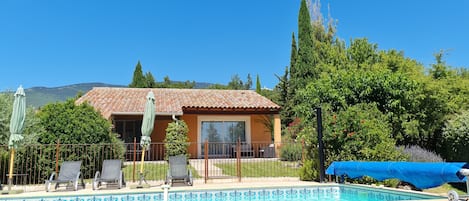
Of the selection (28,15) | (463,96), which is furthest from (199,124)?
(28,15)

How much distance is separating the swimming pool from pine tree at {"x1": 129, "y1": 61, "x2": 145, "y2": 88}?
37571 millimetres

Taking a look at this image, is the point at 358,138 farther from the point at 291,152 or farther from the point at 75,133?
Result: the point at 75,133

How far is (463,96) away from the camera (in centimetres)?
1747

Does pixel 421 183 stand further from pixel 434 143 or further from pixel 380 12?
pixel 380 12

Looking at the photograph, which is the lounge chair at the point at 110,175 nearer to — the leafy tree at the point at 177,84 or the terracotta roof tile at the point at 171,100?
the terracotta roof tile at the point at 171,100

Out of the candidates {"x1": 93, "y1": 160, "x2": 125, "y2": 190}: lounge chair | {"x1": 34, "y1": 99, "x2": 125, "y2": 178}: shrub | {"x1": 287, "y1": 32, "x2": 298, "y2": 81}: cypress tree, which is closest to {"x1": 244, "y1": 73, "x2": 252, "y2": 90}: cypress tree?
{"x1": 287, "y1": 32, "x2": 298, "y2": 81}: cypress tree

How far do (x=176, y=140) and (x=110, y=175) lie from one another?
6.82 meters

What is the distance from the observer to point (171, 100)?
2378 centimetres

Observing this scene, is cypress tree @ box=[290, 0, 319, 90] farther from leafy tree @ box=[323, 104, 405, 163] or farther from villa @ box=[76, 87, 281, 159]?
leafy tree @ box=[323, 104, 405, 163]

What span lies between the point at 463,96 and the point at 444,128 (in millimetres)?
2927

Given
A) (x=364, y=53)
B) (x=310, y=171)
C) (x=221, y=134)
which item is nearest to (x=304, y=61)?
(x=364, y=53)

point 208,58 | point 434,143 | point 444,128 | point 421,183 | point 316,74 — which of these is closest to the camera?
point 421,183

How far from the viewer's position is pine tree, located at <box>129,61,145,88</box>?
154 ft

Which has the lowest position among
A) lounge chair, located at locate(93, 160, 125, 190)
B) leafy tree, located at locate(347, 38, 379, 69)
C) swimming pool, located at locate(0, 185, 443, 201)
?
swimming pool, located at locate(0, 185, 443, 201)
